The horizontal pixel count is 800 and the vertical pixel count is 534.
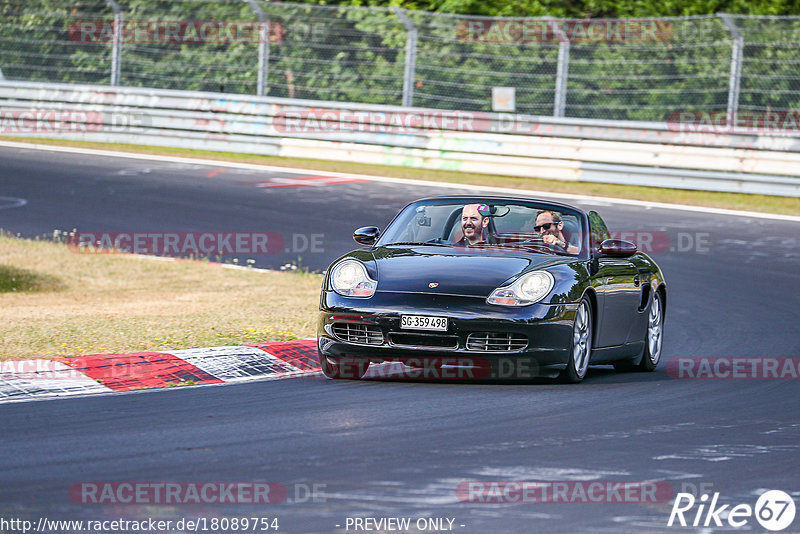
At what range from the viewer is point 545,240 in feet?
30.5

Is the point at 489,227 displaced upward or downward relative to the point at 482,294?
upward

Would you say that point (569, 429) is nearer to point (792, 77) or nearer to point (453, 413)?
point (453, 413)

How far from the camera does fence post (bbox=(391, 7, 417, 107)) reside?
22.5 m

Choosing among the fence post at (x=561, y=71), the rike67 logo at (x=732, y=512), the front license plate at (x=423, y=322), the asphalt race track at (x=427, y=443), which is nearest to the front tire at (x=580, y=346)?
the asphalt race track at (x=427, y=443)

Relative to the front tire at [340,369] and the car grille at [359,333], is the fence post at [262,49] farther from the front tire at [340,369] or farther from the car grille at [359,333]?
the car grille at [359,333]

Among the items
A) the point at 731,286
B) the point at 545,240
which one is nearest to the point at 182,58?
the point at 731,286

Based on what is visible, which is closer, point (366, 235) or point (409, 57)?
point (366, 235)

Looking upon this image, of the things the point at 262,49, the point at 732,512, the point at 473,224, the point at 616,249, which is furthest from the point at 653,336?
the point at 262,49

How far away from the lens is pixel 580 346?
28.4 feet

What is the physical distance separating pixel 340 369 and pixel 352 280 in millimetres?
593

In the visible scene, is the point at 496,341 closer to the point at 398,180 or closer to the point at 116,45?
the point at 398,180

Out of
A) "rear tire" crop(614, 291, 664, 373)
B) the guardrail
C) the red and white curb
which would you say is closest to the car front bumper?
the red and white curb

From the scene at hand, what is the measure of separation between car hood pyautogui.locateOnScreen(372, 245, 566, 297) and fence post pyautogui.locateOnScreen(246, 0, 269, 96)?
14897 mm

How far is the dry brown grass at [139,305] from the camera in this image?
9.70 m
